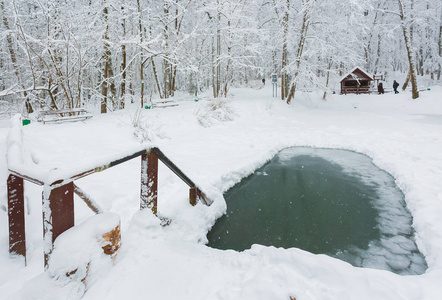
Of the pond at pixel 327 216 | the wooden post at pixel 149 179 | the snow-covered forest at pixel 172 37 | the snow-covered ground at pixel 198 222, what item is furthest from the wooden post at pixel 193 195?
the snow-covered forest at pixel 172 37

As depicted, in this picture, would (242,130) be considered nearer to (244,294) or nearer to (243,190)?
(243,190)

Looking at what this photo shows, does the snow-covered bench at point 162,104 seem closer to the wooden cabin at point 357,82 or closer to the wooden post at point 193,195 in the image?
the wooden post at point 193,195

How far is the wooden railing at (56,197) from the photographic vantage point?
189 cm

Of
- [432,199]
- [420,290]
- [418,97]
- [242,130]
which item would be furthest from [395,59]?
[420,290]

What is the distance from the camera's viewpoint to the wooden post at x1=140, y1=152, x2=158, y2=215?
9.75ft

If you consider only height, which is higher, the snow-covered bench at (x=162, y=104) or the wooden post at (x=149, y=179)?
the snow-covered bench at (x=162, y=104)

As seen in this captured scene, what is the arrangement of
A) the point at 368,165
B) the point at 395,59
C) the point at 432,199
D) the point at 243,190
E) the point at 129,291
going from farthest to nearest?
the point at 395,59 < the point at 368,165 < the point at 243,190 < the point at 432,199 < the point at 129,291

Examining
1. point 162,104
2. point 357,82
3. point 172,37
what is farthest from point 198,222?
point 357,82

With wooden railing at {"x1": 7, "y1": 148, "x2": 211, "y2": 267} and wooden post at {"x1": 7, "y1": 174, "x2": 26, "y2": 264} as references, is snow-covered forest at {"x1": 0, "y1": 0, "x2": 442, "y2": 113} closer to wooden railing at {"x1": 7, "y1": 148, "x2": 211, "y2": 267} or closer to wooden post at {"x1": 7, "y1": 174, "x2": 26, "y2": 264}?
wooden railing at {"x1": 7, "y1": 148, "x2": 211, "y2": 267}

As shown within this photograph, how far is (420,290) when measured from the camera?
220 centimetres

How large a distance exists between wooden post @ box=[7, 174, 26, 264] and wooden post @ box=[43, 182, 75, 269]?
71cm

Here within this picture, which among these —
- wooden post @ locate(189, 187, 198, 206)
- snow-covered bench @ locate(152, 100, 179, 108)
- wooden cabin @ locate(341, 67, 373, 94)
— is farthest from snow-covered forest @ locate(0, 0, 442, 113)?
wooden post @ locate(189, 187, 198, 206)

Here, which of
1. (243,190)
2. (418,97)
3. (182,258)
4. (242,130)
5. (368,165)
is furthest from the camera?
(418,97)

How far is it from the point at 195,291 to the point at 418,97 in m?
23.0
